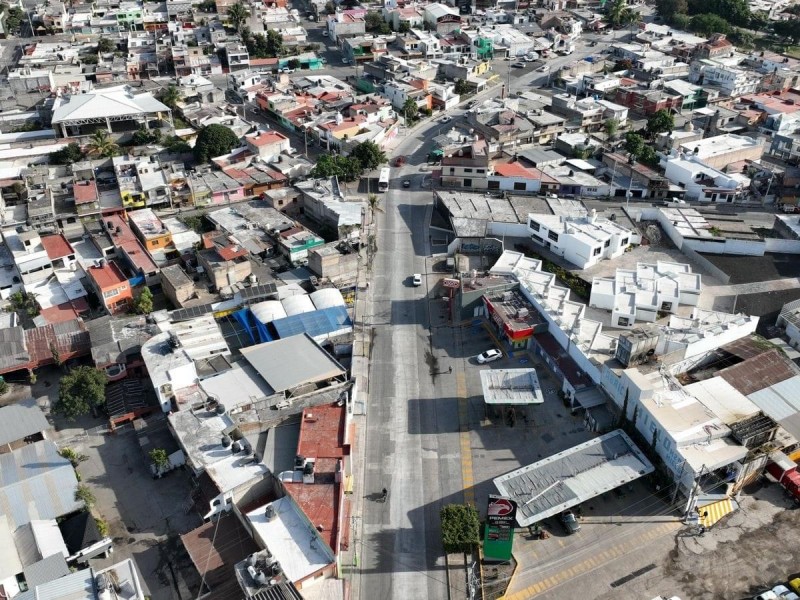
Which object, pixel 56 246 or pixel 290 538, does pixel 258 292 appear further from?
pixel 290 538

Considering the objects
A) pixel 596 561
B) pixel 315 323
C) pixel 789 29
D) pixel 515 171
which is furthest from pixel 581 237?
pixel 789 29

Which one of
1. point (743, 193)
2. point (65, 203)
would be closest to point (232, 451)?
point (65, 203)

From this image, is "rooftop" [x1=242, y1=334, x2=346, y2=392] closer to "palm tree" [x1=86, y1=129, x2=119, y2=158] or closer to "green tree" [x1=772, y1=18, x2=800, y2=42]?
"palm tree" [x1=86, y1=129, x2=119, y2=158]

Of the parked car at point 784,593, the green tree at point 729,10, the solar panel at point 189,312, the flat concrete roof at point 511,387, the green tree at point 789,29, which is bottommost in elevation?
the parked car at point 784,593

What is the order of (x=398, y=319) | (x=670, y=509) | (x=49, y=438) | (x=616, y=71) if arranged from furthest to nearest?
(x=616, y=71) → (x=398, y=319) → (x=49, y=438) → (x=670, y=509)

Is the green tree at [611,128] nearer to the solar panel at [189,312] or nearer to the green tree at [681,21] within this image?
the solar panel at [189,312]

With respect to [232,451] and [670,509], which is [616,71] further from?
[232,451]

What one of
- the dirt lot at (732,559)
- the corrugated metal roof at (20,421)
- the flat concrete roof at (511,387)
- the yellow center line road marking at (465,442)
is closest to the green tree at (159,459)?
the corrugated metal roof at (20,421)
